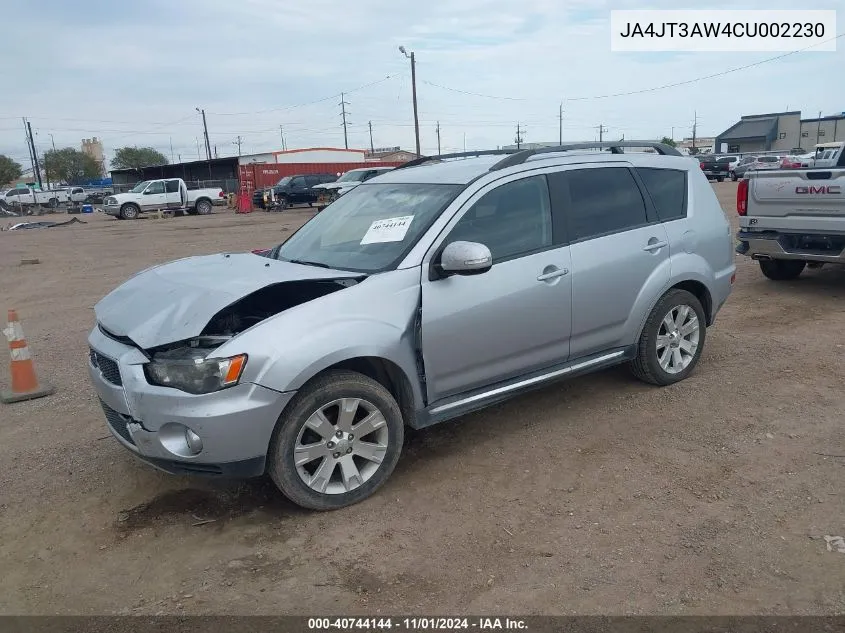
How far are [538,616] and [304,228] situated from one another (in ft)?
10.7

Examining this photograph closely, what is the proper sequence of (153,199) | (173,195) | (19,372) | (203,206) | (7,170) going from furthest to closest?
(7,170)
(203,206)
(173,195)
(153,199)
(19,372)

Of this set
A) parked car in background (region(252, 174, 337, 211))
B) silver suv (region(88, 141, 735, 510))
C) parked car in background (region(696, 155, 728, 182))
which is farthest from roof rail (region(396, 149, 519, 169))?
parked car in background (region(696, 155, 728, 182))

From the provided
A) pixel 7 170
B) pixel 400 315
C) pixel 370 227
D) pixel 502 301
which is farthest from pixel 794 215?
pixel 7 170

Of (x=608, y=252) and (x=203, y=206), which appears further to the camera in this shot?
(x=203, y=206)

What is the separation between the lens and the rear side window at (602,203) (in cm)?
465

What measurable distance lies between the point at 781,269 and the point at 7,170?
308ft

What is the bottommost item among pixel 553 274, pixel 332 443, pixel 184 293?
pixel 332 443

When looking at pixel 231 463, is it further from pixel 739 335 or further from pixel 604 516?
pixel 739 335

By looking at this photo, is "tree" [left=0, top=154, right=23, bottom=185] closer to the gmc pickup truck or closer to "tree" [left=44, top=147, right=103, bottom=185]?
"tree" [left=44, top=147, right=103, bottom=185]

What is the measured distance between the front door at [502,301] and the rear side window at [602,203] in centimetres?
24

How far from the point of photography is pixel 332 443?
362cm

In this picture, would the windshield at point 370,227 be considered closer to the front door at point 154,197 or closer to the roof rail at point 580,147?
the roof rail at point 580,147

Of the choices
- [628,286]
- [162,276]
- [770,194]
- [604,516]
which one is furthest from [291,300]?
[770,194]

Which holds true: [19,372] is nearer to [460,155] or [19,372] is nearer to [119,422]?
[119,422]
